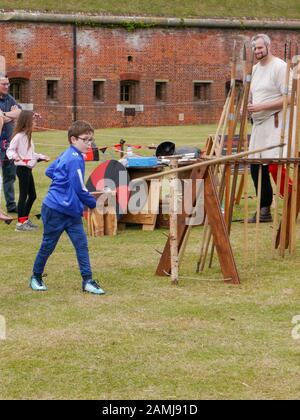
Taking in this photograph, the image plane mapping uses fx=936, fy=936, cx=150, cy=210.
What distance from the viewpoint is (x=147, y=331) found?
637 cm

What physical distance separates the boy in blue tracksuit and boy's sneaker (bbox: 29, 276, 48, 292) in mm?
143

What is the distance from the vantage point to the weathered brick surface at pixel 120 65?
36.9 meters

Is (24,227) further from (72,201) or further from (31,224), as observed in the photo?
(72,201)

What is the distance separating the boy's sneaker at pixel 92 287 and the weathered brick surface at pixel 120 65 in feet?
97.3

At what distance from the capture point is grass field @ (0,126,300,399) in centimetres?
521

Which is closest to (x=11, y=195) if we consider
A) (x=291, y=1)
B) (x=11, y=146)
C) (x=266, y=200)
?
(x=11, y=146)

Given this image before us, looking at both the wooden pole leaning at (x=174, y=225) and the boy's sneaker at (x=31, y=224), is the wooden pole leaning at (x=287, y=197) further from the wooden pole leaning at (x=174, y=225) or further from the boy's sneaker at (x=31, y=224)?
the boy's sneaker at (x=31, y=224)

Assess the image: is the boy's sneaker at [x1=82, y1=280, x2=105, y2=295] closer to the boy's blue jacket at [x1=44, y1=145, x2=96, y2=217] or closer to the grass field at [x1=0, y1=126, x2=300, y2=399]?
the grass field at [x1=0, y1=126, x2=300, y2=399]

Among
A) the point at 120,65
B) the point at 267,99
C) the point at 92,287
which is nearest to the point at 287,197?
the point at 267,99

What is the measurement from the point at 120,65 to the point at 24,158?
92.3 feet

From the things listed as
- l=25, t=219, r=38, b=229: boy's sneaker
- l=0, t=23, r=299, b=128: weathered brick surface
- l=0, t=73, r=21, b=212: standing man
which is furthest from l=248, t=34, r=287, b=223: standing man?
l=0, t=23, r=299, b=128: weathered brick surface

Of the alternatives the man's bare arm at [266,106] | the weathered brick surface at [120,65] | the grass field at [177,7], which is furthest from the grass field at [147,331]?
the grass field at [177,7]

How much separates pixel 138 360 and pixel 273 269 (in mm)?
3102
